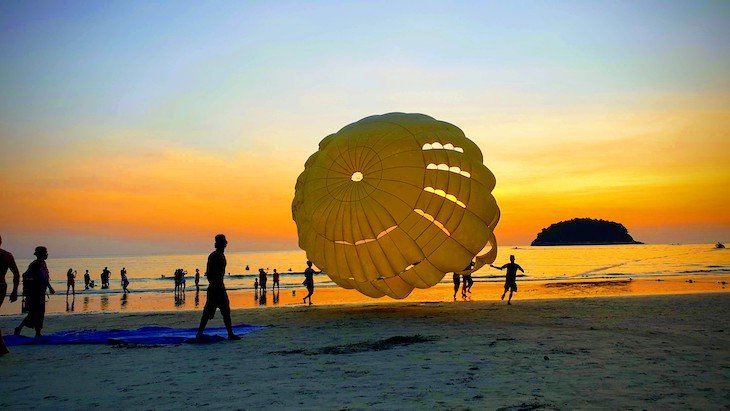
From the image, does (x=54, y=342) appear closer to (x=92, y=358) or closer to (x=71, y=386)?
(x=92, y=358)

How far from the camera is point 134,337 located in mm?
10688

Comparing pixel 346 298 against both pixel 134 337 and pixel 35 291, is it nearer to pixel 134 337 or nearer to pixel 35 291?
pixel 134 337

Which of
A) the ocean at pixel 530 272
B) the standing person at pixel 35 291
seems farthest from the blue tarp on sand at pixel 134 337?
the ocean at pixel 530 272

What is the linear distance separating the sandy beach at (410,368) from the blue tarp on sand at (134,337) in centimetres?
43

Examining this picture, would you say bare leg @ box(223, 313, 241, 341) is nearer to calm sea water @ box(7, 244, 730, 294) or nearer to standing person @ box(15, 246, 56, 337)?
standing person @ box(15, 246, 56, 337)

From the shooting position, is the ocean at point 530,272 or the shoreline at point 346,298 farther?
the ocean at point 530,272

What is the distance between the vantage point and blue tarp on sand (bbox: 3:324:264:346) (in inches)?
396

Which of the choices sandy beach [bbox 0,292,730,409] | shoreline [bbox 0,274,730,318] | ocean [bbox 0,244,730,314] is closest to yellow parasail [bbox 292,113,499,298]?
sandy beach [bbox 0,292,730,409]

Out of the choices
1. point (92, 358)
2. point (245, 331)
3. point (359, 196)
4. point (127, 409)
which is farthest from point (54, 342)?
point (359, 196)

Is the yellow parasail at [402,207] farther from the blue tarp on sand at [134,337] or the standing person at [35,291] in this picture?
the standing person at [35,291]

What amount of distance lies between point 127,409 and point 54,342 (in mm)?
5956

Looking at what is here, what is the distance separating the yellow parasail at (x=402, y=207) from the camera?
12984 mm

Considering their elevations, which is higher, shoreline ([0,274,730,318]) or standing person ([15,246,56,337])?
standing person ([15,246,56,337])

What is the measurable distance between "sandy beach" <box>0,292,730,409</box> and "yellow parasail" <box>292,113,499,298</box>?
1.51 metres
